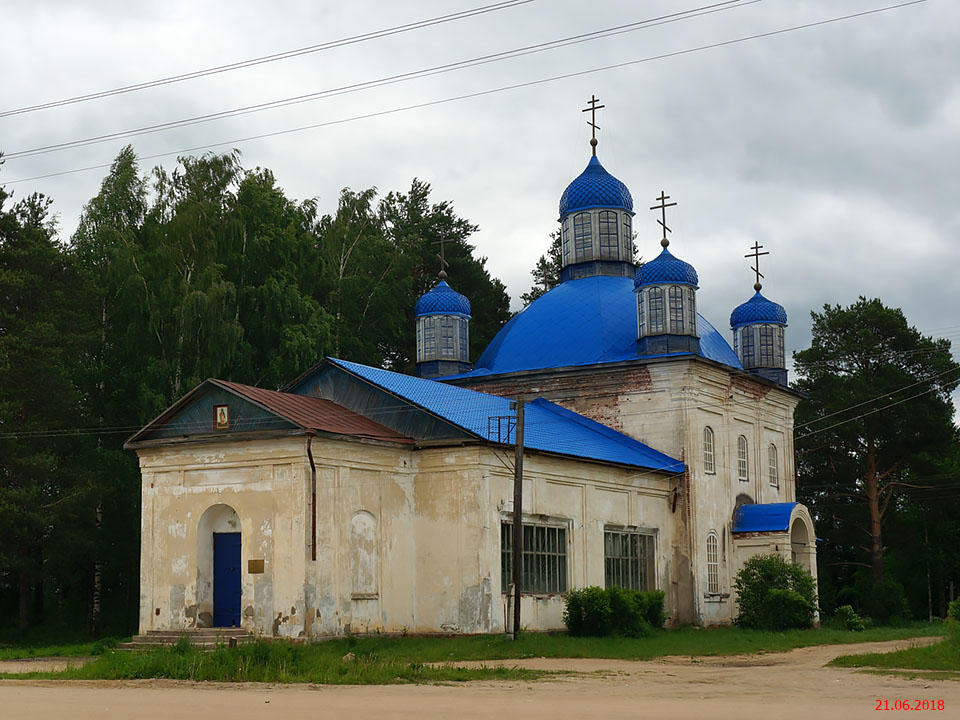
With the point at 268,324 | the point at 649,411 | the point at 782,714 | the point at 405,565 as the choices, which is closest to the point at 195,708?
the point at 782,714

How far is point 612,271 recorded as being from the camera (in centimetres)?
3628

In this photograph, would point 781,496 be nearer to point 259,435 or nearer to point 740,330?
point 740,330

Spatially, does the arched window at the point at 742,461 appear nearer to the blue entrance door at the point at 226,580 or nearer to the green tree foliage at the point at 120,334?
the green tree foliage at the point at 120,334

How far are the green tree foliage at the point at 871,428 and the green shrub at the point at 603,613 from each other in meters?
20.5

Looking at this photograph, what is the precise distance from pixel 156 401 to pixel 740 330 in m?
18.2

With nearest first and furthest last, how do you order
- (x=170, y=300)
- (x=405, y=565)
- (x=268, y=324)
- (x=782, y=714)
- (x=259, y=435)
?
(x=782, y=714), (x=259, y=435), (x=405, y=565), (x=170, y=300), (x=268, y=324)

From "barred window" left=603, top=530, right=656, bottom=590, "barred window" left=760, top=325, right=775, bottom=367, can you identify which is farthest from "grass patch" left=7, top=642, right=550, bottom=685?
"barred window" left=760, top=325, right=775, bottom=367

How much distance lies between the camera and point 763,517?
33.0 meters

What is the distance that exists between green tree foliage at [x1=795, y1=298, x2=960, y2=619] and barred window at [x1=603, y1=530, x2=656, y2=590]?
1692cm

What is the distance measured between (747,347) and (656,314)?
A: 7.49m

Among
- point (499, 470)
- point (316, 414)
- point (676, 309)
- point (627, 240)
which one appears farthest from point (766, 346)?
point (316, 414)

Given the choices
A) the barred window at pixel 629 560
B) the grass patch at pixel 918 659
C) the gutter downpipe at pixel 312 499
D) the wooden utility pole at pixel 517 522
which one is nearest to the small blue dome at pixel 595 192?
the barred window at pixel 629 560

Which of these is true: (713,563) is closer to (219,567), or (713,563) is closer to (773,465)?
(773,465)

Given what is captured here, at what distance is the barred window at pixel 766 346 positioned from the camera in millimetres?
37469
